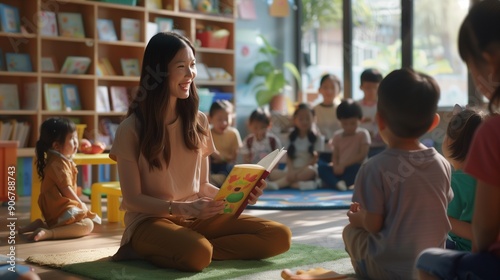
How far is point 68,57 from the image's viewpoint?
201 inches

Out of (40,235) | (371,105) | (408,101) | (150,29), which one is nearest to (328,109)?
(371,105)

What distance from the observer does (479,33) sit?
1.43 m

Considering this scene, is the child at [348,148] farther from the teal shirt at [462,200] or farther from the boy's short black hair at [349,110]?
the teal shirt at [462,200]

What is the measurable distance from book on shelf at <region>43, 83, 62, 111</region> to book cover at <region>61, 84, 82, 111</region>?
0.11 feet

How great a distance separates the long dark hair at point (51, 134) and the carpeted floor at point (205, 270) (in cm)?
76

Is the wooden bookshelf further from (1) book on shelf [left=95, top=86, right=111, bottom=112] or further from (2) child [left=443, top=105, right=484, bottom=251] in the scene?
(2) child [left=443, top=105, right=484, bottom=251]

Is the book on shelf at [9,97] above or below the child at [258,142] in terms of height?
above

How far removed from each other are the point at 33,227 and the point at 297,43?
372 cm


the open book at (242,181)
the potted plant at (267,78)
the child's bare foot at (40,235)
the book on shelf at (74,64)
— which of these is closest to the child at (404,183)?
the open book at (242,181)

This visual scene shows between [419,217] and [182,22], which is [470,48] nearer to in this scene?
[419,217]

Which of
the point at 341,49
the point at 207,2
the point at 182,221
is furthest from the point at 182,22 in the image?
the point at 182,221

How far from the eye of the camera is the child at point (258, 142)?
16.3 feet

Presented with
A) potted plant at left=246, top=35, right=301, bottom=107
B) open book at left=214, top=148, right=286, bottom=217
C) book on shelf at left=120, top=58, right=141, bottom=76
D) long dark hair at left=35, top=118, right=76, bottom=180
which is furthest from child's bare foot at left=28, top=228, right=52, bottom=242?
potted plant at left=246, top=35, right=301, bottom=107

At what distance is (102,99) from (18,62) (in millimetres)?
650
